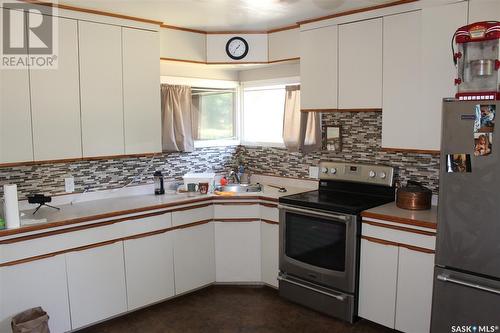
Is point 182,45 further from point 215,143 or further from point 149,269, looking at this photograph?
point 149,269

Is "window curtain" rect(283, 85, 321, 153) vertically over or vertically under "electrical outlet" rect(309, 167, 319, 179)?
over

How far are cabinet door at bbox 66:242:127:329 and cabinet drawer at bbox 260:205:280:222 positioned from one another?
1.22 meters

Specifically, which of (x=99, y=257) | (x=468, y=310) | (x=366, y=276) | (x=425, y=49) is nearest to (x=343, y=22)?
(x=425, y=49)

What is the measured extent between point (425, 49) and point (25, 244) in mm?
2936

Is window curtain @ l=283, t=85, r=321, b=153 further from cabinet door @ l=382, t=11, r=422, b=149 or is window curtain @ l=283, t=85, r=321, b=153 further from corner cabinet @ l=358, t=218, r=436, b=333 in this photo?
corner cabinet @ l=358, t=218, r=436, b=333

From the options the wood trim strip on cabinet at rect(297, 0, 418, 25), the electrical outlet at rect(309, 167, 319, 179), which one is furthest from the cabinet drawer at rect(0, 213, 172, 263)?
the wood trim strip on cabinet at rect(297, 0, 418, 25)

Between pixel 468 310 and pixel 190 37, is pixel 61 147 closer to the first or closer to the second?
pixel 190 37

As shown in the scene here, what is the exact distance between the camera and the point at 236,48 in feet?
13.1

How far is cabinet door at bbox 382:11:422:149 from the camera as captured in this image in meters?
2.94

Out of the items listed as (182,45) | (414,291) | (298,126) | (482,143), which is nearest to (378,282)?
(414,291)

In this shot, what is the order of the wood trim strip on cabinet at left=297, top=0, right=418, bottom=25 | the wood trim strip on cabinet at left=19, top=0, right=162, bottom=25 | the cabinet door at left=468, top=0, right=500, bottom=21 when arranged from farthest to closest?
the wood trim strip on cabinet at left=297, top=0, right=418, bottom=25 → the wood trim strip on cabinet at left=19, top=0, right=162, bottom=25 → the cabinet door at left=468, top=0, right=500, bottom=21

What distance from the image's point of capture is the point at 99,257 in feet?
9.95

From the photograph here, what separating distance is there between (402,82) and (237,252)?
1982 millimetres

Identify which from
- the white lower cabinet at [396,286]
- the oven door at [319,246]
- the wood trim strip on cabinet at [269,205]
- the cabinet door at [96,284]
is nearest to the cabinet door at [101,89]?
the cabinet door at [96,284]
